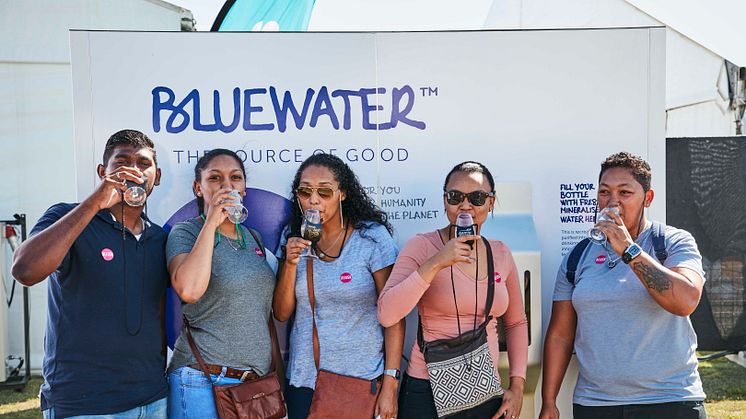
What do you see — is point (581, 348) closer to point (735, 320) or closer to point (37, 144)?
point (735, 320)

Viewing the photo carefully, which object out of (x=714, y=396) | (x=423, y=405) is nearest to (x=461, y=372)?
(x=423, y=405)

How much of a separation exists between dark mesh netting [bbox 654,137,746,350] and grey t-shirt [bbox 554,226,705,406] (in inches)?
96.0

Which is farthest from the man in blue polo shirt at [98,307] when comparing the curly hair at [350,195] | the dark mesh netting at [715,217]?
the dark mesh netting at [715,217]

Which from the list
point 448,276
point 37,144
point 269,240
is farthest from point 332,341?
point 37,144

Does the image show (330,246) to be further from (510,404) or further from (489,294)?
(510,404)

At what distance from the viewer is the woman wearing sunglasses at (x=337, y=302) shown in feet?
8.96

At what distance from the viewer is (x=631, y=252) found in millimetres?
2500

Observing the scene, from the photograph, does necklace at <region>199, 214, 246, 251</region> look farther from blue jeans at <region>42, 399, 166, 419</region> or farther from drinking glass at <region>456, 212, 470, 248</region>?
drinking glass at <region>456, 212, 470, 248</region>

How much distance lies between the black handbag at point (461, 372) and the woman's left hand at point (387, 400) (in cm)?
19

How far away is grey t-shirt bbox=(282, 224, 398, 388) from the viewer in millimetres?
2732

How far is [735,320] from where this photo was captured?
17.0 feet

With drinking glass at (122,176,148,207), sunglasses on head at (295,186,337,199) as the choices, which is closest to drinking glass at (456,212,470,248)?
sunglasses on head at (295,186,337,199)

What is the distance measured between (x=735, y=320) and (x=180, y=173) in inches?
178

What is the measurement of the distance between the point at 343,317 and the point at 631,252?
3.99 feet
